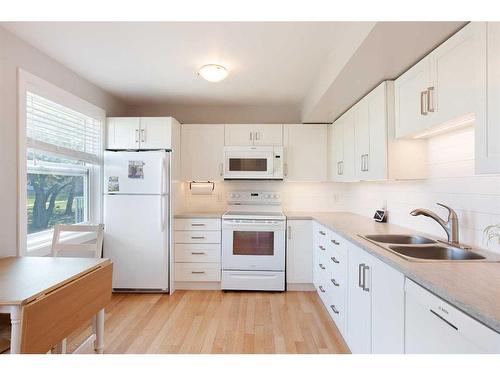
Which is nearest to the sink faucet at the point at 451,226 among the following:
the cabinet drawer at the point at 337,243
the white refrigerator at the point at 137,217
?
the cabinet drawer at the point at 337,243

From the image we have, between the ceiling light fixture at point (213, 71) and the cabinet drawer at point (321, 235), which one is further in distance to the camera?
the cabinet drawer at point (321, 235)

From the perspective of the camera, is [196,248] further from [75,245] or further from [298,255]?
[75,245]

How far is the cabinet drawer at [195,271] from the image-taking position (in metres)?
3.42

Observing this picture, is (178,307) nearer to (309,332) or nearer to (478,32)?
(309,332)

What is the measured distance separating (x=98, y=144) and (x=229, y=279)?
7.11 ft

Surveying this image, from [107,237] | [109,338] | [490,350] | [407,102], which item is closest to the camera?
[490,350]

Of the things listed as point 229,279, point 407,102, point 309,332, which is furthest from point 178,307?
point 407,102

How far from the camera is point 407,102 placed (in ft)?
6.36

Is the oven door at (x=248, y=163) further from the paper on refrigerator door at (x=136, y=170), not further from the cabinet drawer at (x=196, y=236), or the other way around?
the paper on refrigerator door at (x=136, y=170)

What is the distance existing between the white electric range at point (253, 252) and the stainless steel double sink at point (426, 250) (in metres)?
1.39

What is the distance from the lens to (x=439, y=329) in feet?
3.47

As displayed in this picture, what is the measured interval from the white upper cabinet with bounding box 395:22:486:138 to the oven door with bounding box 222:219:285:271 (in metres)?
1.80

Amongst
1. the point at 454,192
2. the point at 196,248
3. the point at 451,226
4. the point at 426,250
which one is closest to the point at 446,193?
the point at 454,192
